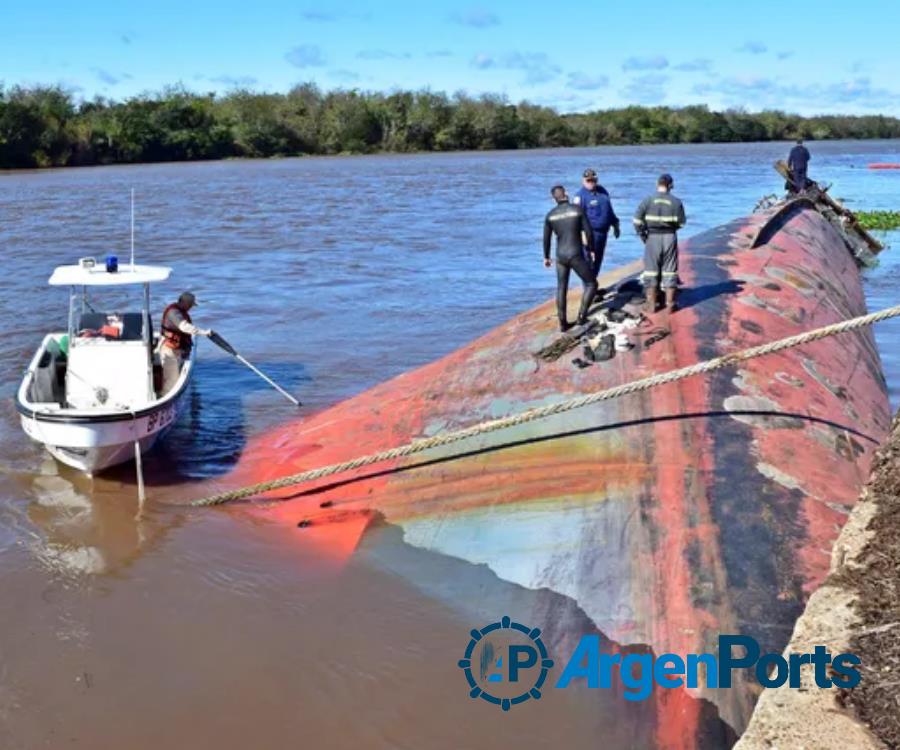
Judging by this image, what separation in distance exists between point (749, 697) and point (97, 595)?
552 cm

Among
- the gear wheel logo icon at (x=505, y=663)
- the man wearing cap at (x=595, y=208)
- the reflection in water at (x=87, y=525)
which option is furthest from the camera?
the man wearing cap at (x=595, y=208)

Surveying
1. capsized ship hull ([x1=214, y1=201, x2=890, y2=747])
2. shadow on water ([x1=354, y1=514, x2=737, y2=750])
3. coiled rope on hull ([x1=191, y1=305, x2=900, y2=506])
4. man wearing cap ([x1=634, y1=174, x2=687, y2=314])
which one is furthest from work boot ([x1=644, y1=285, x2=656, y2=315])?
shadow on water ([x1=354, y1=514, x2=737, y2=750])

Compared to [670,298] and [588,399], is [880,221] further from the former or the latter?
[588,399]

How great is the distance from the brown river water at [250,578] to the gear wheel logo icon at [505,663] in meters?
0.12

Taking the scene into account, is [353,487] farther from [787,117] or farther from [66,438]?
[787,117]

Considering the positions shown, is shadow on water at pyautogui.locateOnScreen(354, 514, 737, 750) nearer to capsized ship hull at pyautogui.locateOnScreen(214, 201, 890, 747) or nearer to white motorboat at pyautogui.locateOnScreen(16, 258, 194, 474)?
capsized ship hull at pyautogui.locateOnScreen(214, 201, 890, 747)

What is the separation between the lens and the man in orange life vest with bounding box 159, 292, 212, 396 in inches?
482

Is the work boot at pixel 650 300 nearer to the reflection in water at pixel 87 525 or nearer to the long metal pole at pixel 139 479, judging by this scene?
the reflection in water at pixel 87 525

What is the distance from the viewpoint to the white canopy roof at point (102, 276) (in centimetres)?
1149

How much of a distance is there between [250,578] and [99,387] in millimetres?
4017

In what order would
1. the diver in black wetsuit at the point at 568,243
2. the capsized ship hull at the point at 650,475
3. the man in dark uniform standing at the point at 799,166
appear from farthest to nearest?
the man in dark uniform standing at the point at 799,166, the diver in black wetsuit at the point at 568,243, the capsized ship hull at the point at 650,475

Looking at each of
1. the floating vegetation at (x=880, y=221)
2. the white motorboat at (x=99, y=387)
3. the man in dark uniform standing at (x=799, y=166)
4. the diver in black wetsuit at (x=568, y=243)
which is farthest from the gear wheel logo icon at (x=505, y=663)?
the floating vegetation at (x=880, y=221)

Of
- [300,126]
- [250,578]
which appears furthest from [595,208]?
[300,126]

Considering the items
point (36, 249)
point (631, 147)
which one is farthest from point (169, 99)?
point (36, 249)
